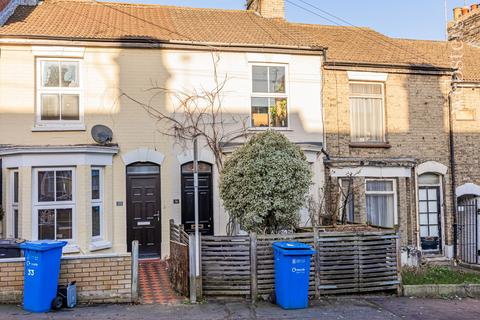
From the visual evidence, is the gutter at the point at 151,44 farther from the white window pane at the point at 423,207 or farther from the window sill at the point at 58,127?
the white window pane at the point at 423,207

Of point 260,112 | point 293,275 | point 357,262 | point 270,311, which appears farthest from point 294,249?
point 260,112

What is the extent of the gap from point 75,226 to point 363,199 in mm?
7887

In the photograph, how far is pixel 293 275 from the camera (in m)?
8.34

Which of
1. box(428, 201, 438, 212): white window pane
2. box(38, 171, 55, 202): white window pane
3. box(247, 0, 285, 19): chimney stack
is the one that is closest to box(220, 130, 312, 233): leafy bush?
box(38, 171, 55, 202): white window pane

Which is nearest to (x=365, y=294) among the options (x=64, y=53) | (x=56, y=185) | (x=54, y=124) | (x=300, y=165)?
(x=300, y=165)

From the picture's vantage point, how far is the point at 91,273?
847 cm

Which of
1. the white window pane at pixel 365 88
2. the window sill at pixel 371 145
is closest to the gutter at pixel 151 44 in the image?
the white window pane at pixel 365 88

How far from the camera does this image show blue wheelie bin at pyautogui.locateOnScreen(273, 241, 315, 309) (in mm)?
8359

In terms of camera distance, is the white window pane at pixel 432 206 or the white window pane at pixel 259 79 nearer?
the white window pane at pixel 259 79

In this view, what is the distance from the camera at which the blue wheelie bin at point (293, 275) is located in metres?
8.36

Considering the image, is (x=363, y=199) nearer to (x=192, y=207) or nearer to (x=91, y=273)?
(x=192, y=207)

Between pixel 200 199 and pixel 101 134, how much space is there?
10.1 feet

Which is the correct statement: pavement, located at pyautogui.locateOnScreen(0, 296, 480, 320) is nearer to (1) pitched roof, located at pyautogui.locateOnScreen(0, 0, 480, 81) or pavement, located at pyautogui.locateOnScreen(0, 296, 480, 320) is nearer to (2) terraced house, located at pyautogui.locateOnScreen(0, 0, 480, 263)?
(2) terraced house, located at pyautogui.locateOnScreen(0, 0, 480, 263)

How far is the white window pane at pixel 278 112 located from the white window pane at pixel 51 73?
572cm
